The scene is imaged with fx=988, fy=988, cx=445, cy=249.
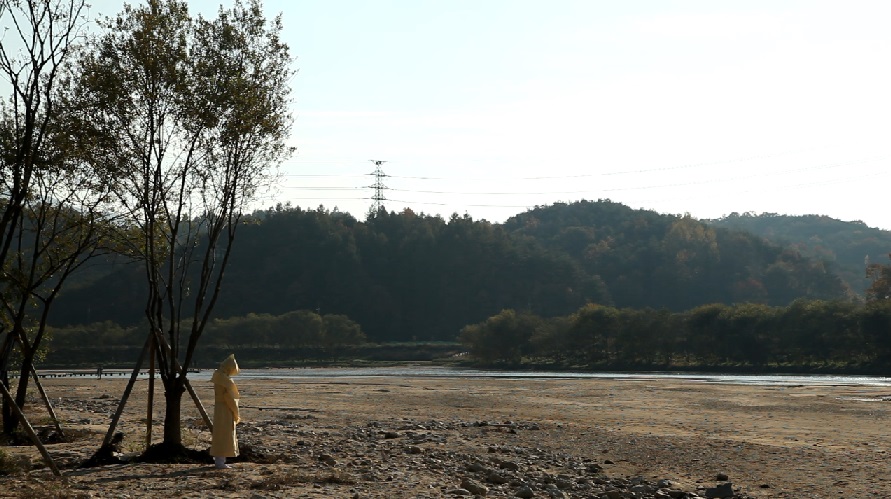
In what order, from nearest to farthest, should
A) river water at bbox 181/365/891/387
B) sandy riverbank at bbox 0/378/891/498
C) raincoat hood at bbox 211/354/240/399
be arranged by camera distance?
sandy riverbank at bbox 0/378/891/498 → raincoat hood at bbox 211/354/240/399 → river water at bbox 181/365/891/387

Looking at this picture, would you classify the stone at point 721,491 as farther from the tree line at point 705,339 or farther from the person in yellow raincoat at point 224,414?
the tree line at point 705,339

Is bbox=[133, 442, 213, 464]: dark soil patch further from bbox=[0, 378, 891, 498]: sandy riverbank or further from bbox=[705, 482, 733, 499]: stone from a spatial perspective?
bbox=[705, 482, 733, 499]: stone

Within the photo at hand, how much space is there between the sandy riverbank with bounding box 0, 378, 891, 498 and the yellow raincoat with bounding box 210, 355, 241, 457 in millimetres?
525

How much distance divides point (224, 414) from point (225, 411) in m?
0.07

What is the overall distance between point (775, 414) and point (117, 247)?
29.9m

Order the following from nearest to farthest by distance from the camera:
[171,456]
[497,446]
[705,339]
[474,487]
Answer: [474,487] < [171,456] < [497,446] < [705,339]

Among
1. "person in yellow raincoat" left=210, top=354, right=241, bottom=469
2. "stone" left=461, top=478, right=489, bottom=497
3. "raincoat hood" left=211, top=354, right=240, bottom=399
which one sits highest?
"raincoat hood" left=211, top=354, right=240, bottom=399

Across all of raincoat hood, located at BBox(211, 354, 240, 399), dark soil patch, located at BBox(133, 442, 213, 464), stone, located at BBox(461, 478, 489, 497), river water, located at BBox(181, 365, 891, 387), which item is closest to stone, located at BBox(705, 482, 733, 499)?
stone, located at BBox(461, 478, 489, 497)

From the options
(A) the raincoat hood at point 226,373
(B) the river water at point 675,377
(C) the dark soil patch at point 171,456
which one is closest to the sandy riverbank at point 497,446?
(C) the dark soil patch at point 171,456

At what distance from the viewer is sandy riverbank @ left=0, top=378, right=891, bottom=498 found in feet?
61.9

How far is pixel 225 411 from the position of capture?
19531 millimetres

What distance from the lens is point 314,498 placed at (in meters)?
17.3

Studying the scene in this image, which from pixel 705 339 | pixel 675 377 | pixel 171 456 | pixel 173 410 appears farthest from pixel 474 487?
pixel 705 339

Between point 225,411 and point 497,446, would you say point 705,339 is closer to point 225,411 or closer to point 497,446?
point 497,446
